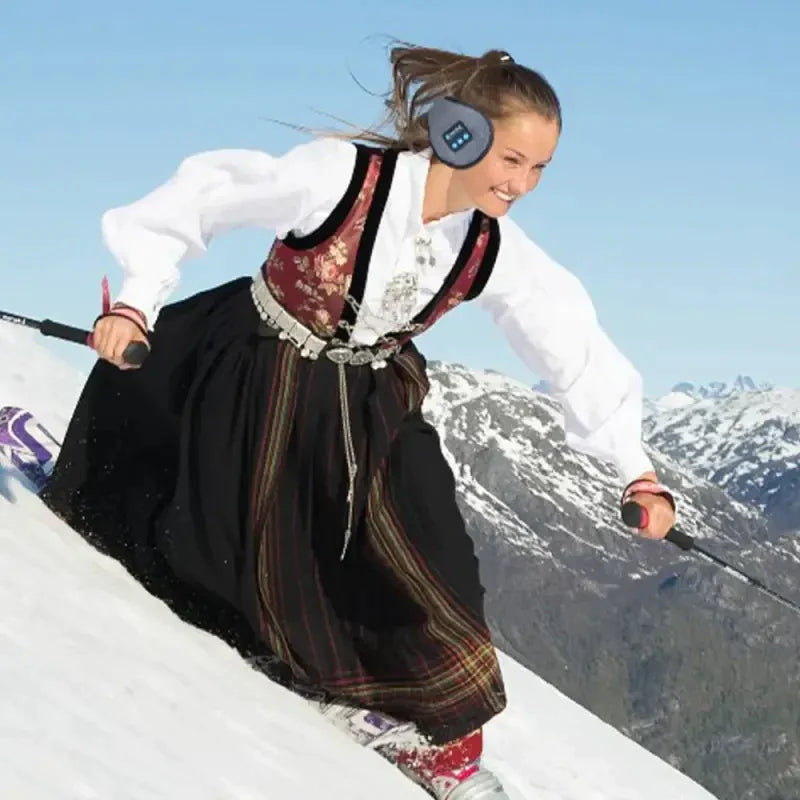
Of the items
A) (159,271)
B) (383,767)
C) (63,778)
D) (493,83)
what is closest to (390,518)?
(383,767)

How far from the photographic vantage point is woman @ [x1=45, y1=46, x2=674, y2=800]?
4.75 meters

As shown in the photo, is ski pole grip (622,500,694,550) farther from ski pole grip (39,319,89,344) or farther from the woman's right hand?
ski pole grip (39,319,89,344)

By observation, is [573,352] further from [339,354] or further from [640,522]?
[339,354]

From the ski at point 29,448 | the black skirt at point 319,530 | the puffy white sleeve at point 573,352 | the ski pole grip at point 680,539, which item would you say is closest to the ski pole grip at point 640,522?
the ski pole grip at point 680,539

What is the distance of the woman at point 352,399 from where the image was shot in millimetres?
4746

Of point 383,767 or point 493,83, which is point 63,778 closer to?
point 383,767

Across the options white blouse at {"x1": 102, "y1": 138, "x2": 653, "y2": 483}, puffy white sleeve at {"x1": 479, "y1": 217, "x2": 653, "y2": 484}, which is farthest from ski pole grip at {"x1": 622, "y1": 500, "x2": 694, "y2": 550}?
white blouse at {"x1": 102, "y1": 138, "x2": 653, "y2": 483}

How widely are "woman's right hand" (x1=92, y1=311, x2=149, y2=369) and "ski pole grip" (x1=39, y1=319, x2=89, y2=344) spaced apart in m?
0.22

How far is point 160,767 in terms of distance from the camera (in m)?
3.30

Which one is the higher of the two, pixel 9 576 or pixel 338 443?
pixel 338 443

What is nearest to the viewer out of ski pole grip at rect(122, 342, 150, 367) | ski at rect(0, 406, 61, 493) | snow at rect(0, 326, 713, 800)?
snow at rect(0, 326, 713, 800)

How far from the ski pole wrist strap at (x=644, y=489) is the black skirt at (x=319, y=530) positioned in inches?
25.5

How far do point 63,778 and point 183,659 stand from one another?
1.66m

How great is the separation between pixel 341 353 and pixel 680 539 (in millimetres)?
1437
